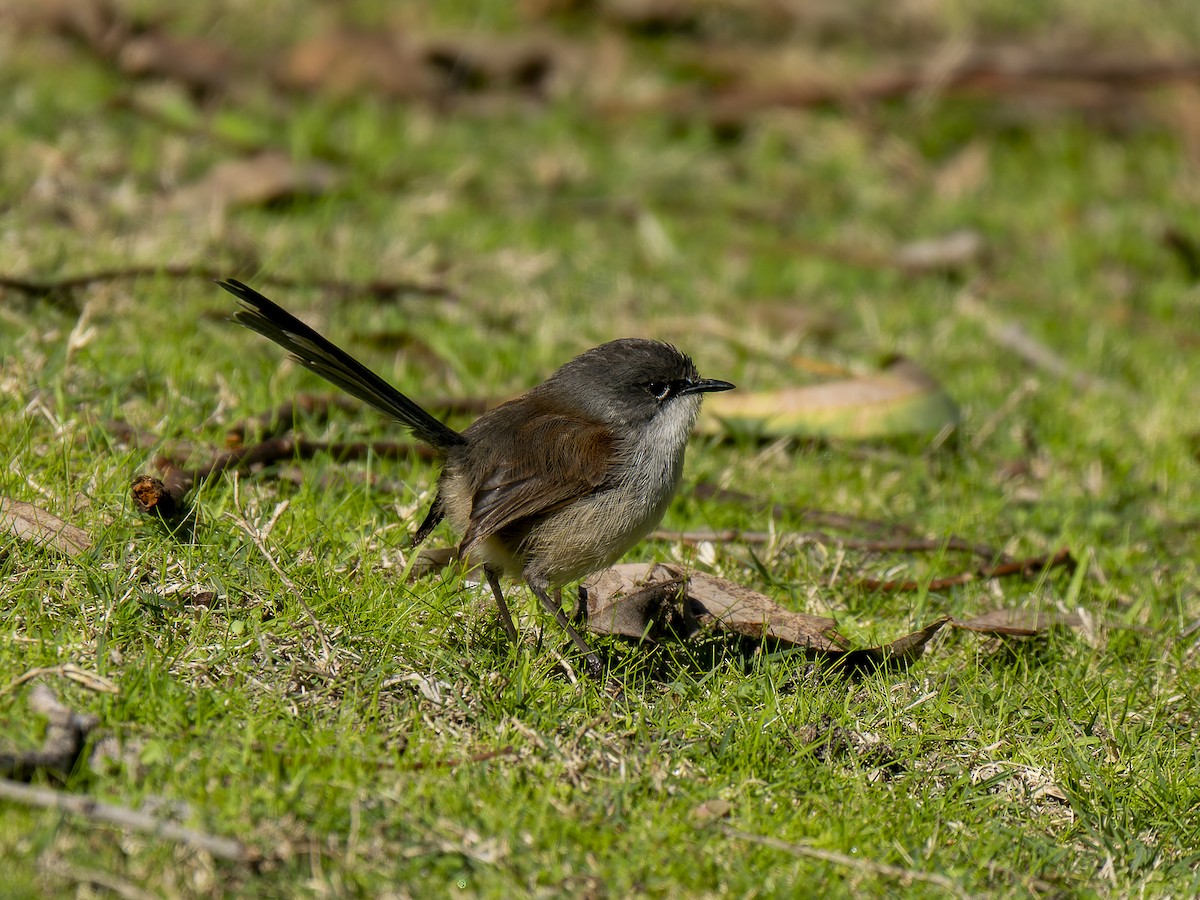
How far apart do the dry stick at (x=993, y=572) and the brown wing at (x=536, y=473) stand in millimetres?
1190

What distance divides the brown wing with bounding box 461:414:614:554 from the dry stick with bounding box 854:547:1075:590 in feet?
3.90

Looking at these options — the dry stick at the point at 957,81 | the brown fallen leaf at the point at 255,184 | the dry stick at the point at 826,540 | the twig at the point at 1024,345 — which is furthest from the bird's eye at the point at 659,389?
the dry stick at the point at 957,81

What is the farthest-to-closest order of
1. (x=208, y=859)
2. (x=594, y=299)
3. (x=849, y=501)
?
Result: 1. (x=594, y=299)
2. (x=849, y=501)
3. (x=208, y=859)

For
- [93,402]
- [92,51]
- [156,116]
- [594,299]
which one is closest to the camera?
[93,402]

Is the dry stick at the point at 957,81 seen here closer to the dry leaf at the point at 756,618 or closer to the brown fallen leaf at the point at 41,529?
the dry leaf at the point at 756,618

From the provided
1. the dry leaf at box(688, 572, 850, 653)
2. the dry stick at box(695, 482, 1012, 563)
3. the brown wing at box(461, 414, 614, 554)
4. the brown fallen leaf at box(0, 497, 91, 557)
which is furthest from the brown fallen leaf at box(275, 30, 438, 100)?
the dry leaf at box(688, 572, 850, 653)

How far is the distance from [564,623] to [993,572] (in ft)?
6.13

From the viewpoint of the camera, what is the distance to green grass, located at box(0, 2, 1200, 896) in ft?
11.6

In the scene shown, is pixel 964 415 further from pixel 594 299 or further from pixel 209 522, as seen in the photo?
pixel 209 522

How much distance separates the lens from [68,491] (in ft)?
14.7

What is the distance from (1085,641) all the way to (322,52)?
683cm

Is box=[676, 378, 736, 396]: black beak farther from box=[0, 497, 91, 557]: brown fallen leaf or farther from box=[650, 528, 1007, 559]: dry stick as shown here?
box=[0, 497, 91, 557]: brown fallen leaf

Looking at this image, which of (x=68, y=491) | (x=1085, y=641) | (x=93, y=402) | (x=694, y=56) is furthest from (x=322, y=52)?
(x=1085, y=641)

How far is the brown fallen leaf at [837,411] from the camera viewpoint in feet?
20.3
